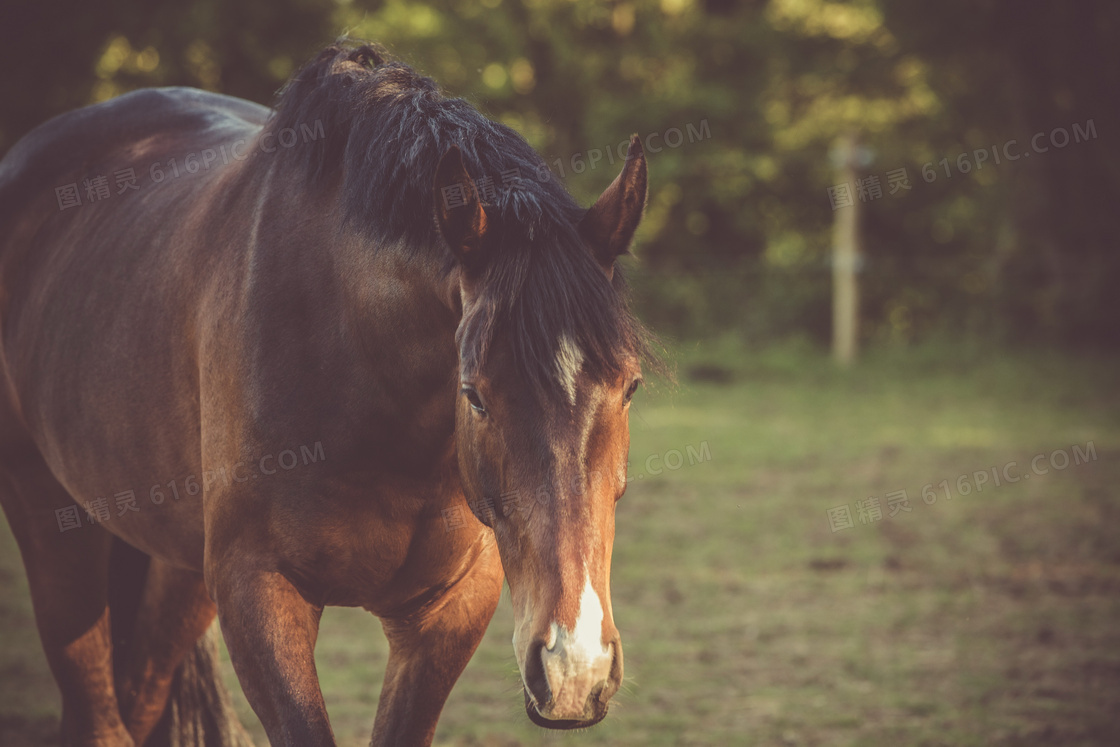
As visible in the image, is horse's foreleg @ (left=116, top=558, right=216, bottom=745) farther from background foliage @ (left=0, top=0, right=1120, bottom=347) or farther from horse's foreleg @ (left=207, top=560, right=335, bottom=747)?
background foliage @ (left=0, top=0, right=1120, bottom=347)

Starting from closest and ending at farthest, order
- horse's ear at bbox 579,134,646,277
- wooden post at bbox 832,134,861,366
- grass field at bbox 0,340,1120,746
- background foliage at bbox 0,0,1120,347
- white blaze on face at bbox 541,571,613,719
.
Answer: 1. white blaze on face at bbox 541,571,613,719
2. horse's ear at bbox 579,134,646,277
3. grass field at bbox 0,340,1120,746
4. background foliage at bbox 0,0,1120,347
5. wooden post at bbox 832,134,861,366

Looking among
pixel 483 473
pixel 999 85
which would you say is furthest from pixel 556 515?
pixel 999 85

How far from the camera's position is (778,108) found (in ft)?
63.4

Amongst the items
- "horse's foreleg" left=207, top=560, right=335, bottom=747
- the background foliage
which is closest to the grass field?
"horse's foreleg" left=207, top=560, right=335, bottom=747

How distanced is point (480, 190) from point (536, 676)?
883 millimetres

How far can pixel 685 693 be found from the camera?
411 cm

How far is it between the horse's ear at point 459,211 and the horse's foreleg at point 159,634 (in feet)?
5.62

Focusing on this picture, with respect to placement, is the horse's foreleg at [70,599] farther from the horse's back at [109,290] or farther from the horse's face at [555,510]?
the horse's face at [555,510]

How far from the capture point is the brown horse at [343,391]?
1697 millimetres

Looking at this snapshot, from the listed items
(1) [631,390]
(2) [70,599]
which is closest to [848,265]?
(2) [70,599]

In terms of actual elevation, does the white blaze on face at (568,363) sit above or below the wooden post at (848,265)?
above

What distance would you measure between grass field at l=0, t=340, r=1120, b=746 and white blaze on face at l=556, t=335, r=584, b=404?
1.60ft

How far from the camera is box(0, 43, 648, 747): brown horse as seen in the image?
1.70 meters

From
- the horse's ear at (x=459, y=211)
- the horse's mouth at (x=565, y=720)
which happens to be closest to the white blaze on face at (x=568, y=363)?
the horse's ear at (x=459, y=211)
